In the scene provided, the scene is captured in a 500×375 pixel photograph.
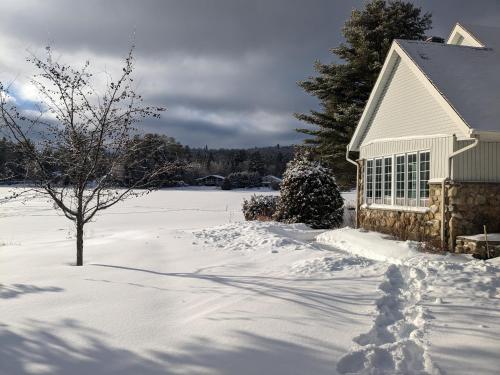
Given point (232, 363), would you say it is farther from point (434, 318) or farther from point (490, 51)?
point (490, 51)

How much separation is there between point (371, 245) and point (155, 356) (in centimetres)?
813

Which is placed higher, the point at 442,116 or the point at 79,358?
the point at 442,116

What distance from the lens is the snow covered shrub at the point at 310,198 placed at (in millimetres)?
17062

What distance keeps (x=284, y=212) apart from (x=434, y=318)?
1274cm

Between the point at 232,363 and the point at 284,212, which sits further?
the point at 284,212

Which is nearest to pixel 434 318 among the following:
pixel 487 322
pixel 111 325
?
pixel 487 322

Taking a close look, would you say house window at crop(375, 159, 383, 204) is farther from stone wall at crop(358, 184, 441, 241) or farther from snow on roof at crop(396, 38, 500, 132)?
snow on roof at crop(396, 38, 500, 132)

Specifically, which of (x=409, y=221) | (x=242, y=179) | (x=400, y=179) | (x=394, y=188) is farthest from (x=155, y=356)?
(x=242, y=179)

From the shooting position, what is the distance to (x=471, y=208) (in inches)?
397

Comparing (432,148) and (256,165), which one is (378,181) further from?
(256,165)

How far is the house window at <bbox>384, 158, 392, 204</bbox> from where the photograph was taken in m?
13.0

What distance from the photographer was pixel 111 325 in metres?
4.34

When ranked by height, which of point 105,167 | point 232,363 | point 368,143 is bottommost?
point 232,363

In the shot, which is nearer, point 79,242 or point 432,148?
point 79,242
